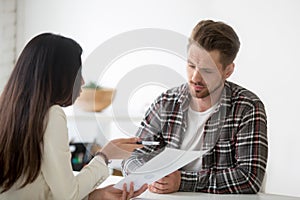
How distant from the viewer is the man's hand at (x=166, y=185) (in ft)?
4.72

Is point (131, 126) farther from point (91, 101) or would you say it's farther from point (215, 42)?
point (215, 42)

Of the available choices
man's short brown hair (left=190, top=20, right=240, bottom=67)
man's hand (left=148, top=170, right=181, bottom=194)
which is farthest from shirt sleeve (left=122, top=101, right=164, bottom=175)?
man's short brown hair (left=190, top=20, right=240, bottom=67)

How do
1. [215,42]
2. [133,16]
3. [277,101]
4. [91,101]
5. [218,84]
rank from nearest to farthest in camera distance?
1. [91,101]
2. [218,84]
3. [215,42]
4. [277,101]
5. [133,16]

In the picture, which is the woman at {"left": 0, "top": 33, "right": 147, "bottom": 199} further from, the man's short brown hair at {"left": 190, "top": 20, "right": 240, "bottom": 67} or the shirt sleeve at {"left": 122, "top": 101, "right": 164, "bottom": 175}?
the man's short brown hair at {"left": 190, "top": 20, "right": 240, "bottom": 67}

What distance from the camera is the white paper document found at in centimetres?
123

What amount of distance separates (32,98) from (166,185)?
1.73 feet

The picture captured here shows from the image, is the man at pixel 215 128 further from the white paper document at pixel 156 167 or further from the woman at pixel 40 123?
the woman at pixel 40 123

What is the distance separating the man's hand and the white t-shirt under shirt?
0.12 meters

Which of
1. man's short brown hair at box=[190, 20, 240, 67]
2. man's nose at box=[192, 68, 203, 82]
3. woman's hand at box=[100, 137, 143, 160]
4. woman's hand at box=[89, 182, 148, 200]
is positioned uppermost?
man's short brown hair at box=[190, 20, 240, 67]

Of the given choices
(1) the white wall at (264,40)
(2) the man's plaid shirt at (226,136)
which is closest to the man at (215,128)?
(2) the man's plaid shirt at (226,136)

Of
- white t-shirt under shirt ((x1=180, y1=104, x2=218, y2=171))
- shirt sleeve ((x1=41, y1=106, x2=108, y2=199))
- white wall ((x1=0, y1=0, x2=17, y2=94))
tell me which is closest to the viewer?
shirt sleeve ((x1=41, y1=106, x2=108, y2=199))

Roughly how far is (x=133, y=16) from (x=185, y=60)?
2.36m

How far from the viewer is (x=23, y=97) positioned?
1.09m

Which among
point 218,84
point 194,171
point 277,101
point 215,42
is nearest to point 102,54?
point 218,84
